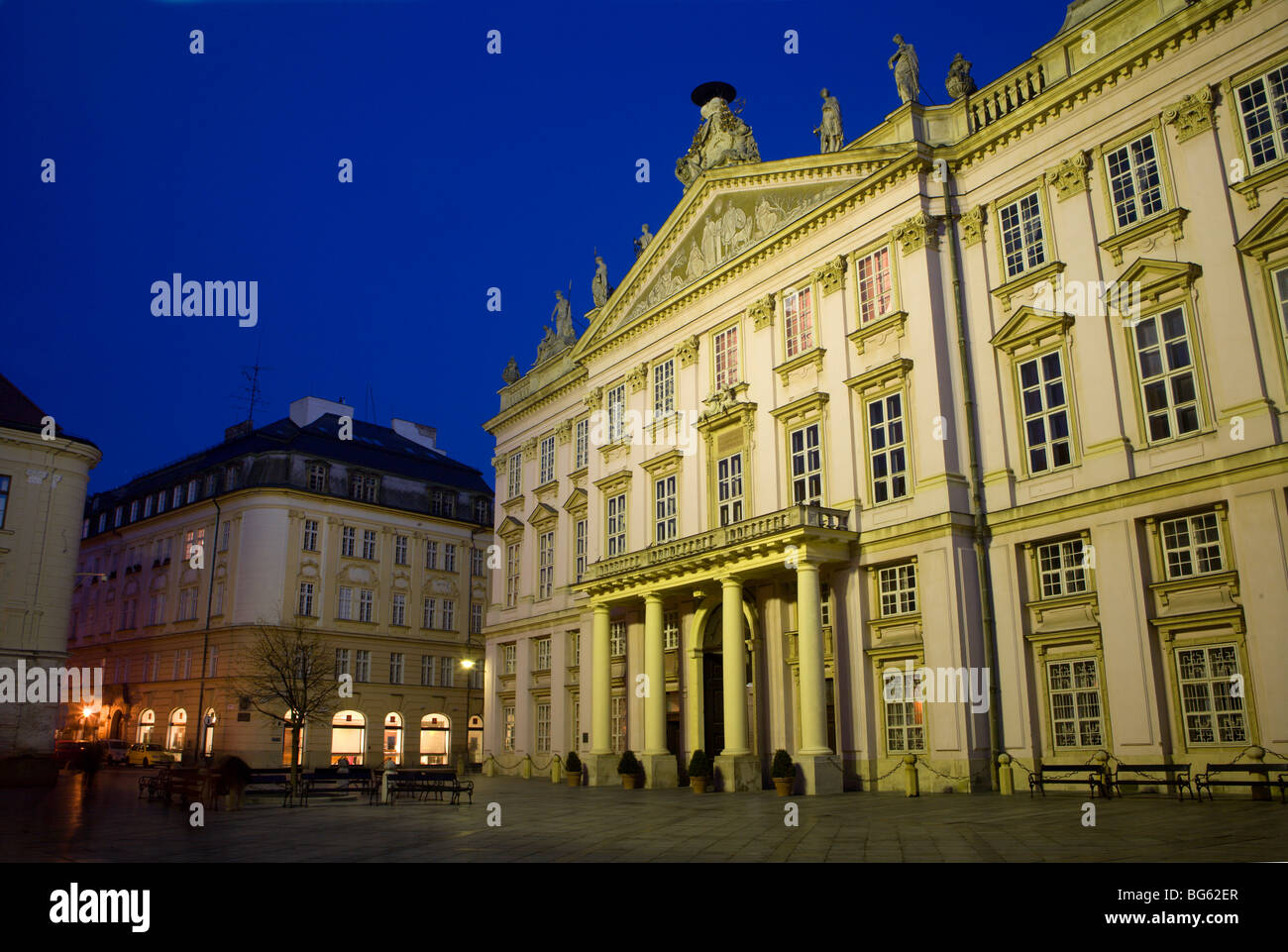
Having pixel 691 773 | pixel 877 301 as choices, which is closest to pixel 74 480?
pixel 691 773

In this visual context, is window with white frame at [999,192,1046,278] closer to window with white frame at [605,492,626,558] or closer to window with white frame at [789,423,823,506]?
window with white frame at [789,423,823,506]

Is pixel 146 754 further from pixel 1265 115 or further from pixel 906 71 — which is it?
pixel 1265 115

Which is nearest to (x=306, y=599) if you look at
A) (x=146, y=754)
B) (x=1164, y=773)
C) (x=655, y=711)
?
(x=146, y=754)

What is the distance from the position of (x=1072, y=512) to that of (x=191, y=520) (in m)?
53.2

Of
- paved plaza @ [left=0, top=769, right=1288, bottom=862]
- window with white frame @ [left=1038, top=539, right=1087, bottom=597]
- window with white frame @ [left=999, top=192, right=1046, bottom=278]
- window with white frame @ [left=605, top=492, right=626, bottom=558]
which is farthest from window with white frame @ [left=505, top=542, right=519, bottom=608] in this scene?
window with white frame @ [left=999, top=192, right=1046, bottom=278]

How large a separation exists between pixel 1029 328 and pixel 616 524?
63.2 feet

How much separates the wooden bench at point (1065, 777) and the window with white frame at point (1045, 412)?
747 centimetres

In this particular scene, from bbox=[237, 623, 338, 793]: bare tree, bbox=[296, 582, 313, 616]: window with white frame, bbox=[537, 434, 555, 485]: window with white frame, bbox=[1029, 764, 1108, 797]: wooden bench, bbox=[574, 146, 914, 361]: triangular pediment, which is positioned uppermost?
bbox=[574, 146, 914, 361]: triangular pediment

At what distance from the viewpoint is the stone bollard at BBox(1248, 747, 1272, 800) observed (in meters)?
17.8

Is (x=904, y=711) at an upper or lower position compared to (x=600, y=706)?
lower

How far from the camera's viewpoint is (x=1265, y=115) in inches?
830

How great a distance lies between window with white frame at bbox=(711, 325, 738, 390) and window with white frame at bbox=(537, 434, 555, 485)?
13.1m

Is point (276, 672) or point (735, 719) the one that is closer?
point (735, 719)
